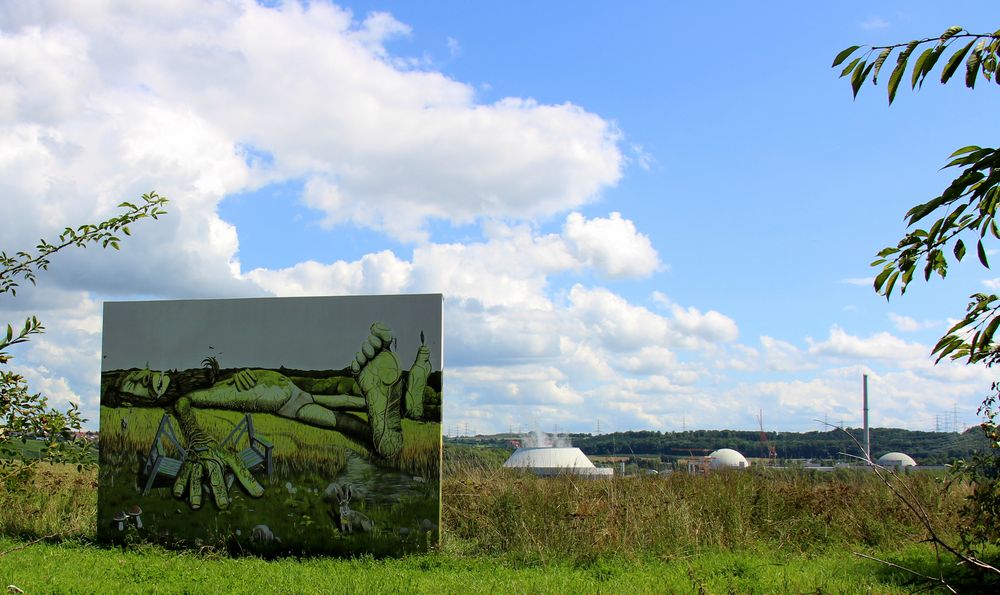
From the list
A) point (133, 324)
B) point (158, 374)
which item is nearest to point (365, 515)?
point (158, 374)

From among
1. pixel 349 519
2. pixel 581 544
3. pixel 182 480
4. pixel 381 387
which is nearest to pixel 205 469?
pixel 182 480

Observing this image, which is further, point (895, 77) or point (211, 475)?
point (211, 475)

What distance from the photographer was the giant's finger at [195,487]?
35.4ft

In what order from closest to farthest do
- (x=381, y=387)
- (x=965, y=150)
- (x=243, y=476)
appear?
1. (x=965, y=150)
2. (x=381, y=387)
3. (x=243, y=476)

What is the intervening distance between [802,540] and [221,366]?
7763 millimetres

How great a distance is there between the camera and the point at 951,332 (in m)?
2.73

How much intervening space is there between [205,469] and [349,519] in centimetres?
212

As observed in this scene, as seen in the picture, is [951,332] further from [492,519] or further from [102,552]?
[102,552]

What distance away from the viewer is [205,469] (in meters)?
10.9

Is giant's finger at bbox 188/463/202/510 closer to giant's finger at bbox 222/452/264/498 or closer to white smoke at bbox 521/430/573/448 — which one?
giant's finger at bbox 222/452/264/498

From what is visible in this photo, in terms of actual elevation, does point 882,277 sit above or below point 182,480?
above

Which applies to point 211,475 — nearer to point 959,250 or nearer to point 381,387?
point 381,387

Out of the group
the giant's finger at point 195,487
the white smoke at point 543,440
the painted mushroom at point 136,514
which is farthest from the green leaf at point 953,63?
the white smoke at point 543,440

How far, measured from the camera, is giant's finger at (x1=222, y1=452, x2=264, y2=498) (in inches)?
417
